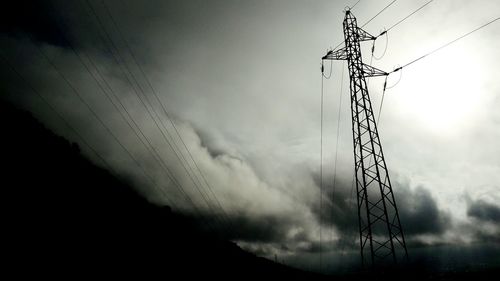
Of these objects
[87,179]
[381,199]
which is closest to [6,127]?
[87,179]

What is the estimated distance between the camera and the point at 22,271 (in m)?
19.7

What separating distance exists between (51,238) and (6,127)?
62.7 metres

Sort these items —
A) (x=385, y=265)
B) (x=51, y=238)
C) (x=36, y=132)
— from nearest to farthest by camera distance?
1. (x=385, y=265)
2. (x=51, y=238)
3. (x=36, y=132)

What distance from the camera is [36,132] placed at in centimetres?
7819

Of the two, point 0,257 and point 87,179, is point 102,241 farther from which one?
point 87,179

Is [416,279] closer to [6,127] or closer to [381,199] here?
[381,199]

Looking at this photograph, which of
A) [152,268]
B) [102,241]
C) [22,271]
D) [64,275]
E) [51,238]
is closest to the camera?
[22,271]

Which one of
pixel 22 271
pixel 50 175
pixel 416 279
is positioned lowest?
pixel 22 271

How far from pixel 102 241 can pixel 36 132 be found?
65.9 m

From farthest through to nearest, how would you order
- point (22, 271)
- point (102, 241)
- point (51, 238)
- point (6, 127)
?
point (6, 127)
point (102, 241)
point (51, 238)
point (22, 271)

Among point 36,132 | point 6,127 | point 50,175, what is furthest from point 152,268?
point 36,132

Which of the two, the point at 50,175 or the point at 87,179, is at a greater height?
the point at 87,179

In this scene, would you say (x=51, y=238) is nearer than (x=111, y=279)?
No

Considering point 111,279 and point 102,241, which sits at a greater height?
point 102,241
